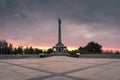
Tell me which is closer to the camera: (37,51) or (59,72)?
(59,72)

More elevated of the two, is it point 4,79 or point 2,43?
point 2,43

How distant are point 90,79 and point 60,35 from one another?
6728 centimetres

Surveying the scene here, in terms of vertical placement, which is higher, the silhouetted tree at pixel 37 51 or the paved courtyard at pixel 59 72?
the silhouetted tree at pixel 37 51

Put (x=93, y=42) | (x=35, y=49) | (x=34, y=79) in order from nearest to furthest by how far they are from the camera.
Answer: (x=34, y=79)
(x=93, y=42)
(x=35, y=49)

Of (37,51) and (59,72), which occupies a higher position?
(37,51)

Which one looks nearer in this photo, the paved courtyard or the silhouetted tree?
the paved courtyard

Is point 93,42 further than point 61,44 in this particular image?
Yes

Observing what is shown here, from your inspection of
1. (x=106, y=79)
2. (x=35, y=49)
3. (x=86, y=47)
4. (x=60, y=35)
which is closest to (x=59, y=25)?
(x=60, y=35)

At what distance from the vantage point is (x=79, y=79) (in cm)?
1032

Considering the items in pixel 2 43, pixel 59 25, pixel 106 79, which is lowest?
pixel 106 79

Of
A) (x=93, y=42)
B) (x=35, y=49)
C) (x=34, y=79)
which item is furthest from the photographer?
(x=35, y=49)

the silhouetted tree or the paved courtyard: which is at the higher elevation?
the silhouetted tree

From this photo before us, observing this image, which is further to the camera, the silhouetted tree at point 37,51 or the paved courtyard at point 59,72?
the silhouetted tree at point 37,51

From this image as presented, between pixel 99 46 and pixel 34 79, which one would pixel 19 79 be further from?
pixel 99 46
